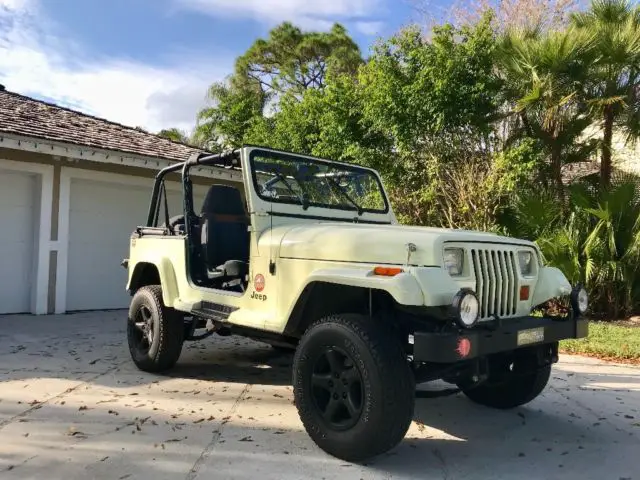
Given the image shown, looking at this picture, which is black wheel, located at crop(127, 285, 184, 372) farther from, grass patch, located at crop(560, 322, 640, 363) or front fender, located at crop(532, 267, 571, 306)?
grass patch, located at crop(560, 322, 640, 363)

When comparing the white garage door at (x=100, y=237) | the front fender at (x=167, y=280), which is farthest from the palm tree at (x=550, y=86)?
the front fender at (x=167, y=280)

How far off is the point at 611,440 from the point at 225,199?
142 inches

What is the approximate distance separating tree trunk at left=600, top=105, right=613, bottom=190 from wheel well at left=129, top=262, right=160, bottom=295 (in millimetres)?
8446

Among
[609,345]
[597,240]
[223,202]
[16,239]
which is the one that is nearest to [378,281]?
[223,202]

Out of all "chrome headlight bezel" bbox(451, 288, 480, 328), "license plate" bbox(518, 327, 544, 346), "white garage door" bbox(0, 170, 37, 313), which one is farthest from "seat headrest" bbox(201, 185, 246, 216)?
"white garage door" bbox(0, 170, 37, 313)

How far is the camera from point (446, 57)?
1109cm

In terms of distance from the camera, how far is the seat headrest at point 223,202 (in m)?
5.20

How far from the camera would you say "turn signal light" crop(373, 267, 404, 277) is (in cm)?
334

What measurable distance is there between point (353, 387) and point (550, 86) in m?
8.90

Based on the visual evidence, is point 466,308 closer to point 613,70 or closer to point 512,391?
point 512,391

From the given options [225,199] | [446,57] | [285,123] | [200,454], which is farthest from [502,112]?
[200,454]

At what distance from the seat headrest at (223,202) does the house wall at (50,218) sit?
4.98 m

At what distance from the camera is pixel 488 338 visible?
3.29 metres

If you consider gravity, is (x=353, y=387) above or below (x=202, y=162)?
below
